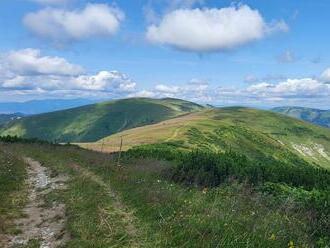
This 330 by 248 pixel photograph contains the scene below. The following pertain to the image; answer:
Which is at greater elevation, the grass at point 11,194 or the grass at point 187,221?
the grass at point 187,221

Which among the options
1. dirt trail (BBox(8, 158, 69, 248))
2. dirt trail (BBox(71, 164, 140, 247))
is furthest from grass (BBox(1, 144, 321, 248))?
dirt trail (BBox(8, 158, 69, 248))

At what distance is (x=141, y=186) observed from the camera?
64.3 ft

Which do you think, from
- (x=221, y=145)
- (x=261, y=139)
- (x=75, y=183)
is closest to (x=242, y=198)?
(x=75, y=183)

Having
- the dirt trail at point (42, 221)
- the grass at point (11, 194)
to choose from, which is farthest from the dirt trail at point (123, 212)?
the grass at point (11, 194)

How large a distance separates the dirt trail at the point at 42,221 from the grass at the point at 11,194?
297 millimetres

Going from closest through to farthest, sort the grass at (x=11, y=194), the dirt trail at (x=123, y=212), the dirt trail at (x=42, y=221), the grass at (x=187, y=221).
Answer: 1. the grass at (x=187, y=221)
2. the dirt trail at (x=123, y=212)
3. the dirt trail at (x=42, y=221)
4. the grass at (x=11, y=194)

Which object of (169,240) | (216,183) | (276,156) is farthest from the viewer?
(276,156)

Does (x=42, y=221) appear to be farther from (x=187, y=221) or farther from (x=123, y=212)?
(x=187, y=221)

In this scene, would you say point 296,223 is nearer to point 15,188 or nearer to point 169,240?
point 169,240

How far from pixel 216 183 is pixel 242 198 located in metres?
11.5

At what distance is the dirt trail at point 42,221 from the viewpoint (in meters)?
12.9

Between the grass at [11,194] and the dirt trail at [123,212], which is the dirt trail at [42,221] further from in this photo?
the dirt trail at [123,212]

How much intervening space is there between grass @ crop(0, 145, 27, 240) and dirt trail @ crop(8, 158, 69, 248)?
30 cm

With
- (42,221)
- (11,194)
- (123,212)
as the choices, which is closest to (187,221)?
(123,212)
